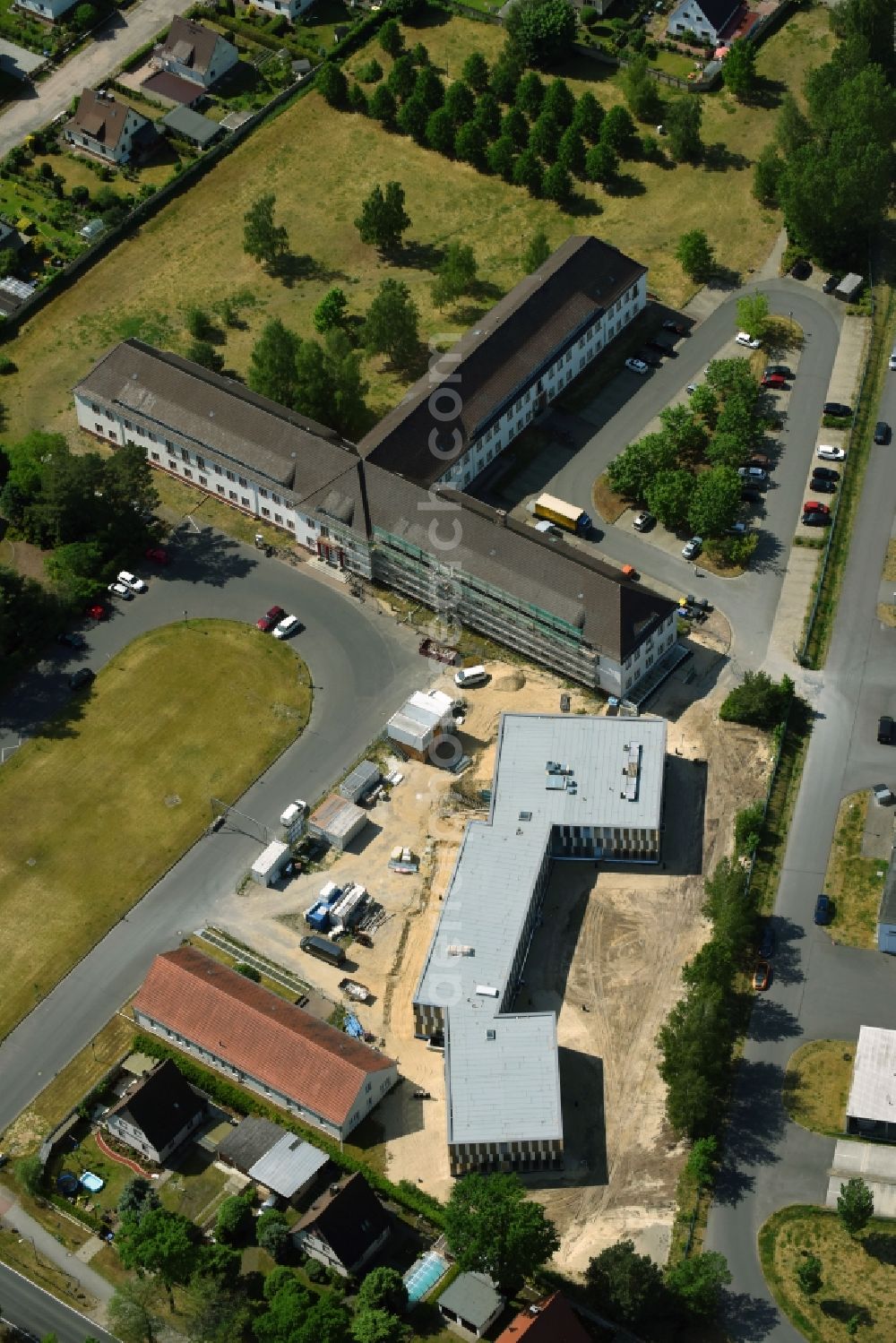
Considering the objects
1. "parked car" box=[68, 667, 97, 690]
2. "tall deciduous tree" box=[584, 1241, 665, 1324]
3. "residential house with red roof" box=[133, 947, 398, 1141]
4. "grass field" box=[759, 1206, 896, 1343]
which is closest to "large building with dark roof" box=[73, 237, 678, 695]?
"parked car" box=[68, 667, 97, 690]

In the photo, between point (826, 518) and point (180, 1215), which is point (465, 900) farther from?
point (826, 518)

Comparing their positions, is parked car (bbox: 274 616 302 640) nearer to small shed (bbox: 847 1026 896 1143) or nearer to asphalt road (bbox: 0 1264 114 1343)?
asphalt road (bbox: 0 1264 114 1343)

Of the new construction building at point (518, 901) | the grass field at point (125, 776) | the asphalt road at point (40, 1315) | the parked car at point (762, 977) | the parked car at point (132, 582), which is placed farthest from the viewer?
the parked car at point (132, 582)

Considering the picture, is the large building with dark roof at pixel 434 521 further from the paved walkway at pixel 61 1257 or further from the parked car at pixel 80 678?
the paved walkway at pixel 61 1257

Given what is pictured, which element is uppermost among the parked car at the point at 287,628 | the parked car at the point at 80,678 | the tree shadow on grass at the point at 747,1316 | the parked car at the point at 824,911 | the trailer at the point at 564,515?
the trailer at the point at 564,515

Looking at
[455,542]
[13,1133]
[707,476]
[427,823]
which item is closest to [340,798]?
[427,823]

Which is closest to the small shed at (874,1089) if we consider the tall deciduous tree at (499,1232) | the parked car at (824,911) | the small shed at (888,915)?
A: the small shed at (888,915)

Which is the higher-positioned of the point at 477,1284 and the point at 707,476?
the point at 707,476
